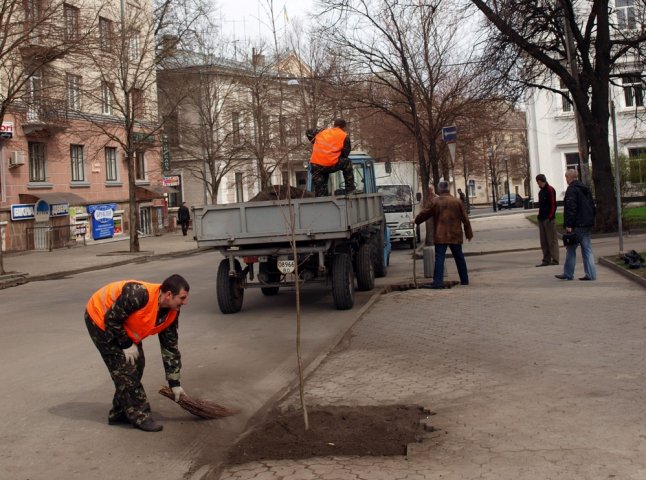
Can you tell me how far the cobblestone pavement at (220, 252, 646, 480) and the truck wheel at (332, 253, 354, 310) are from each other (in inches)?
21.6

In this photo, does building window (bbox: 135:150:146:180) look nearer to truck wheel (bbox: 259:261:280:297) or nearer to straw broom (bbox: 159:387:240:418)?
truck wheel (bbox: 259:261:280:297)

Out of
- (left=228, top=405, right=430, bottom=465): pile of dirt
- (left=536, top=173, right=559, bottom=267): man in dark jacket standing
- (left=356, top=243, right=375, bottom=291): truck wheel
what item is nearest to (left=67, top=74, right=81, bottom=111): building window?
(left=356, top=243, right=375, bottom=291): truck wheel

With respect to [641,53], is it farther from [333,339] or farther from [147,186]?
[147,186]

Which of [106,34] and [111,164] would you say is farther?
[111,164]

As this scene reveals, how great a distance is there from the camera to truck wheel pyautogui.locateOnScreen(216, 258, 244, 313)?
36.9 feet

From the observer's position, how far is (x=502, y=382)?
20.4 feet

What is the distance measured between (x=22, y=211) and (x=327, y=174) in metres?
20.2

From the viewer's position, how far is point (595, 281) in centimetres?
1199

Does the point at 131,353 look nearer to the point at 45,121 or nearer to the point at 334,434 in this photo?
the point at 334,434

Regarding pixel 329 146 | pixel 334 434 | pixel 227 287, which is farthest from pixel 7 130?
pixel 334 434

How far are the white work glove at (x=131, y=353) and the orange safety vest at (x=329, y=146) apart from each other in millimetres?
6750

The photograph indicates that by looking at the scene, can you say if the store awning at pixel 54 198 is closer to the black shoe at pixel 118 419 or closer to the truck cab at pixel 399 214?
the truck cab at pixel 399 214

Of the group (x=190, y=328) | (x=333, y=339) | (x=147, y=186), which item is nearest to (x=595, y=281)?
(x=333, y=339)

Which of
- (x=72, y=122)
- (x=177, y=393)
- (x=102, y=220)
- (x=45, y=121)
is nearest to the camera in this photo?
(x=177, y=393)
